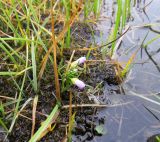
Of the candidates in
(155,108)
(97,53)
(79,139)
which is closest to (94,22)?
(97,53)

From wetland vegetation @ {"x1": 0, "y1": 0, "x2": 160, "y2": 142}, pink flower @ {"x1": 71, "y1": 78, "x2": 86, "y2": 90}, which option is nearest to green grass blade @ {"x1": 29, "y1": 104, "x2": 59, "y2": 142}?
wetland vegetation @ {"x1": 0, "y1": 0, "x2": 160, "y2": 142}

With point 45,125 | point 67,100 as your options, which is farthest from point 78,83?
→ point 45,125

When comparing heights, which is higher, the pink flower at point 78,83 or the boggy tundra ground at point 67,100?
the pink flower at point 78,83

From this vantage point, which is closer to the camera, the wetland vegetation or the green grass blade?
the green grass blade

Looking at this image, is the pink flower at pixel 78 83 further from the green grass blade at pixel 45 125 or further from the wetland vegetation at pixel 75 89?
the green grass blade at pixel 45 125

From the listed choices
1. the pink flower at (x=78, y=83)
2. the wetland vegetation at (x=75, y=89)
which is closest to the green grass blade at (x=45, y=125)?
the wetland vegetation at (x=75, y=89)

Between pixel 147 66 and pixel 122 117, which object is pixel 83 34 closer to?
pixel 147 66

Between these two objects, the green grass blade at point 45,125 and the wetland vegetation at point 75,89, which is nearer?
the green grass blade at point 45,125

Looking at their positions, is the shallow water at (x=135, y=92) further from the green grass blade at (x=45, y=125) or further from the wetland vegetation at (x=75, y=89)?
the green grass blade at (x=45, y=125)

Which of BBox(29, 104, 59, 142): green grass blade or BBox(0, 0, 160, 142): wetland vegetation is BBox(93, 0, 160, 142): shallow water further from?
BBox(29, 104, 59, 142): green grass blade
